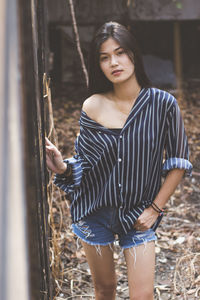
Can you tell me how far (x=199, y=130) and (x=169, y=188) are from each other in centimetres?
591

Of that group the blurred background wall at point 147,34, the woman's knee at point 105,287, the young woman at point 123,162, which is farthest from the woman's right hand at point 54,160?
the blurred background wall at point 147,34

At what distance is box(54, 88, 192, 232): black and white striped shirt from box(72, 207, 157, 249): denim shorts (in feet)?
0.13

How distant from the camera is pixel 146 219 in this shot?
2.31 metres

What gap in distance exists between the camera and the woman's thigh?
239cm

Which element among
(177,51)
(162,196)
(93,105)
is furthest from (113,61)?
(177,51)

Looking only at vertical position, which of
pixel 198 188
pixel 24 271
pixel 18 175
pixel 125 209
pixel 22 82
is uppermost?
pixel 22 82

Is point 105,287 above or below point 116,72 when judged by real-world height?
below

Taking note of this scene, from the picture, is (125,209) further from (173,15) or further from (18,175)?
(173,15)

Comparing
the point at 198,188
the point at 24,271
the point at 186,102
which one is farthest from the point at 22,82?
the point at 186,102

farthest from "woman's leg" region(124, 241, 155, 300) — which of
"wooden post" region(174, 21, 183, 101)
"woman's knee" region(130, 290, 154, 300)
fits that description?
"wooden post" region(174, 21, 183, 101)

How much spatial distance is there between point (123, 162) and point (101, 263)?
1.89 ft

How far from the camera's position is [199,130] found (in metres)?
8.02

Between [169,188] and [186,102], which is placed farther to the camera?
[186,102]

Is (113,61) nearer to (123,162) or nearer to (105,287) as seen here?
(123,162)
